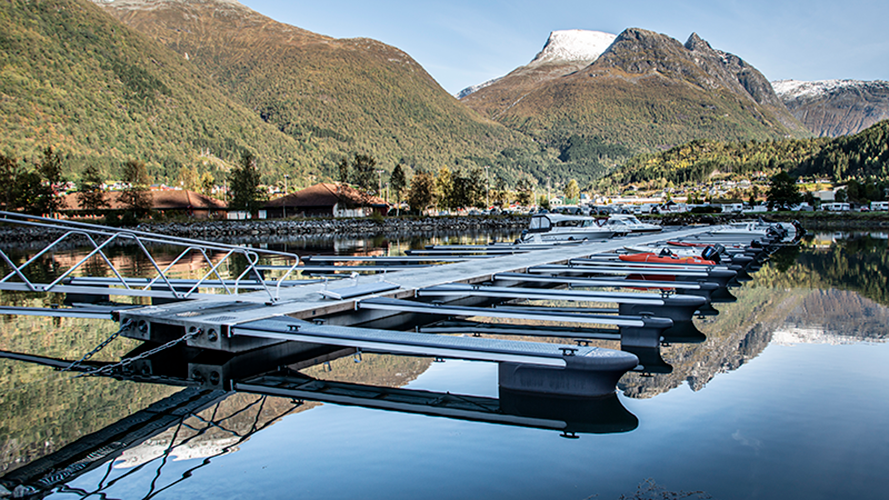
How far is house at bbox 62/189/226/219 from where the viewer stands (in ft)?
320

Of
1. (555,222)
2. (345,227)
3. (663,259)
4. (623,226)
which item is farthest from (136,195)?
(663,259)

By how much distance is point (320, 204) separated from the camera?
326 feet

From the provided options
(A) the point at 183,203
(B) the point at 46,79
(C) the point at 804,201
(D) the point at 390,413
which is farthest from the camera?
(B) the point at 46,79

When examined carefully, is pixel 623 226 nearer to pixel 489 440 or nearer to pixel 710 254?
pixel 710 254

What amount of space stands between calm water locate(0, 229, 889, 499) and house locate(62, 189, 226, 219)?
96.0 m

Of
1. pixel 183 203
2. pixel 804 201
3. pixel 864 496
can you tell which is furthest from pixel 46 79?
pixel 864 496

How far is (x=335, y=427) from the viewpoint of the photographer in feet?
25.3

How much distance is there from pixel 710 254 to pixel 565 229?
15694 mm

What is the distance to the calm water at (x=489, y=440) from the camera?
6.11 meters

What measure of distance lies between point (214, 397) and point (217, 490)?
2.99 metres

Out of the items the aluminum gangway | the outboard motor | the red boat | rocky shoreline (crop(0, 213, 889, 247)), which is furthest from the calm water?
rocky shoreline (crop(0, 213, 889, 247))

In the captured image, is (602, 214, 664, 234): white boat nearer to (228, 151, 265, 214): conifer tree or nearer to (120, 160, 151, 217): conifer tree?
(228, 151, 265, 214): conifer tree

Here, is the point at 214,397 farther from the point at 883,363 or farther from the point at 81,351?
the point at 883,363

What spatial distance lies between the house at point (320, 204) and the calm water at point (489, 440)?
88.8m
